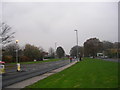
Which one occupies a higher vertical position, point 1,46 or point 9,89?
point 1,46

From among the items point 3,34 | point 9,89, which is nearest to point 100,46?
point 3,34

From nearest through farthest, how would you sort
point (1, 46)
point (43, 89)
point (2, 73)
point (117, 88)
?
point (117, 88), point (43, 89), point (2, 73), point (1, 46)

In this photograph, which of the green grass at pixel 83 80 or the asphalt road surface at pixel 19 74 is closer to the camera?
the green grass at pixel 83 80

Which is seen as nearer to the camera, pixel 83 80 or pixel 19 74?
pixel 83 80

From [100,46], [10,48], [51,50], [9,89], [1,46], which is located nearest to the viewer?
[9,89]

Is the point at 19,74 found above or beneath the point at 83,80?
beneath

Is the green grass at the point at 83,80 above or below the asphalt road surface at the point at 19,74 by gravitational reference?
above

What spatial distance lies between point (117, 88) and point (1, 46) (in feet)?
144

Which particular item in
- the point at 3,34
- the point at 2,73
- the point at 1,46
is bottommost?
the point at 2,73

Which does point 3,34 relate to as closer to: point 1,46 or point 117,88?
point 1,46

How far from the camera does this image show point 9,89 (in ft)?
35.6

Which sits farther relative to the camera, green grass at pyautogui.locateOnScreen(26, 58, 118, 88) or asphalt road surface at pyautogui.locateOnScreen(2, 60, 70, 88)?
asphalt road surface at pyautogui.locateOnScreen(2, 60, 70, 88)

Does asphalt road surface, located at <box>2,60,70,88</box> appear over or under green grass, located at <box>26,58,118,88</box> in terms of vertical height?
under

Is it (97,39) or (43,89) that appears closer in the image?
(43,89)
